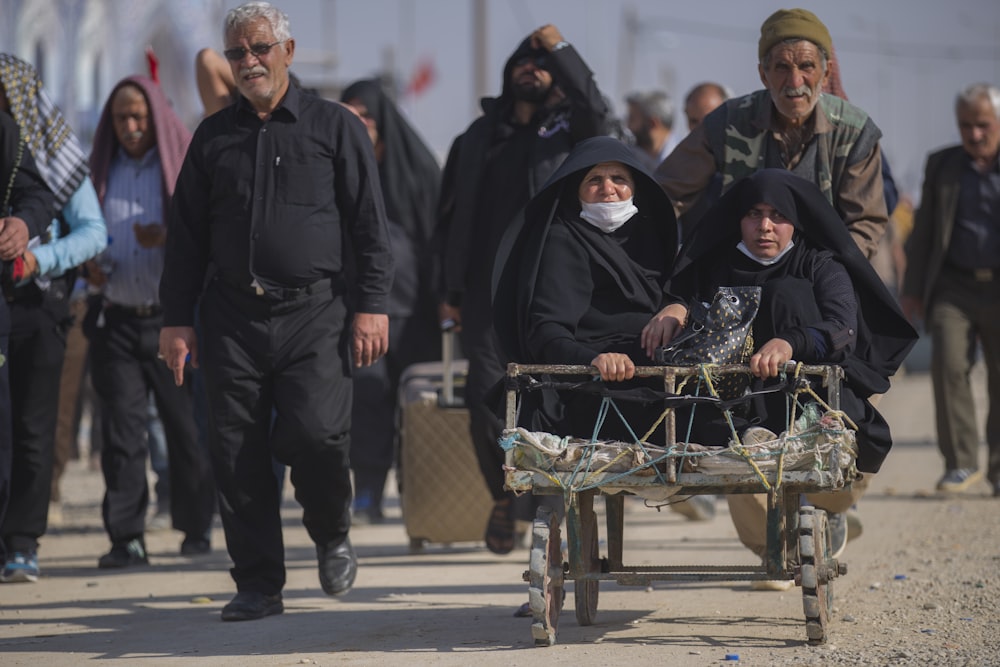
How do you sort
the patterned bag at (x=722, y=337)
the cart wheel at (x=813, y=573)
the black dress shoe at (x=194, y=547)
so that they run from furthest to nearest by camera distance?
the black dress shoe at (x=194, y=547), the patterned bag at (x=722, y=337), the cart wheel at (x=813, y=573)

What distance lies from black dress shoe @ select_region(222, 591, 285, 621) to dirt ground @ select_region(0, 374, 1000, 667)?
6 centimetres

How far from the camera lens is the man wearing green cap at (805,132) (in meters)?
6.51

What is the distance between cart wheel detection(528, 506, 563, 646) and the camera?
5.34m

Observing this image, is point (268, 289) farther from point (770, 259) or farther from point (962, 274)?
point (962, 274)

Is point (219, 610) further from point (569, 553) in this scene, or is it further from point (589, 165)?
point (589, 165)

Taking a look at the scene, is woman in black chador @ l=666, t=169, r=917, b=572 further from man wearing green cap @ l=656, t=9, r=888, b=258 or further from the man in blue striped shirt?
the man in blue striped shirt

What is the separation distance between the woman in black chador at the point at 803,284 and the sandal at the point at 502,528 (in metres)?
2.38

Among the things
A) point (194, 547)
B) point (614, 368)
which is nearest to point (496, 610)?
point (614, 368)

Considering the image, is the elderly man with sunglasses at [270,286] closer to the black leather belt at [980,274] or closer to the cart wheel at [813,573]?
the cart wheel at [813,573]

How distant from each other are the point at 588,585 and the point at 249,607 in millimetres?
1455

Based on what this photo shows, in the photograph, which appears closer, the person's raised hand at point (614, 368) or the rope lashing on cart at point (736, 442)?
the rope lashing on cart at point (736, 442)

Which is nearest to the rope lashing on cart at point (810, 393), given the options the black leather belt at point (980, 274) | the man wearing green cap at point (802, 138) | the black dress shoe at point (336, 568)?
the man wearing green cap at point (802, 138)

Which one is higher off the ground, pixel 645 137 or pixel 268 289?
pixel 645 137

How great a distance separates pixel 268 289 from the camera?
6465 millimetres
